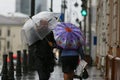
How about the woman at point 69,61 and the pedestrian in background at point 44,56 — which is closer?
the pedestrian in background at point 44,56

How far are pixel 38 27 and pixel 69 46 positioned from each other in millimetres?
962

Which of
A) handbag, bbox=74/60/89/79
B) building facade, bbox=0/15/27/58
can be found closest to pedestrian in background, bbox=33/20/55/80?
handbag, bbox=74/60/89/79

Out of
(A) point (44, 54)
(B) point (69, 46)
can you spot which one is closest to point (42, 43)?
(A) point (44, 54)

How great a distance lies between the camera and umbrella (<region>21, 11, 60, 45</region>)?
495 inches

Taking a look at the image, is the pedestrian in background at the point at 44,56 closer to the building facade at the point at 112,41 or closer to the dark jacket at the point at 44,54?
the dark jacket at the point at 44,54

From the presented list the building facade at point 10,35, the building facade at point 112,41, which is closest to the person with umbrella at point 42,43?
the building facade at point 112,41

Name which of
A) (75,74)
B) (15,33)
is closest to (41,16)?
(75,74)

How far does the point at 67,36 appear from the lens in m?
13.6

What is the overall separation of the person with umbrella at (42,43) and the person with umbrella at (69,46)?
2.22 ft

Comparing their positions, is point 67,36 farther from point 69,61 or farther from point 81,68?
point 81,68

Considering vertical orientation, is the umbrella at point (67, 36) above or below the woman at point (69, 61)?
above

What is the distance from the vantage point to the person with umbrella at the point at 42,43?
12308 mm

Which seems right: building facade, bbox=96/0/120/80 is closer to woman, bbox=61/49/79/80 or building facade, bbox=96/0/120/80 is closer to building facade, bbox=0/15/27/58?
woman, bbox=61/49/79/80

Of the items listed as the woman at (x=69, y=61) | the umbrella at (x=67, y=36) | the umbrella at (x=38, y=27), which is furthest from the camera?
the umbrella at (x=67, y=36)
